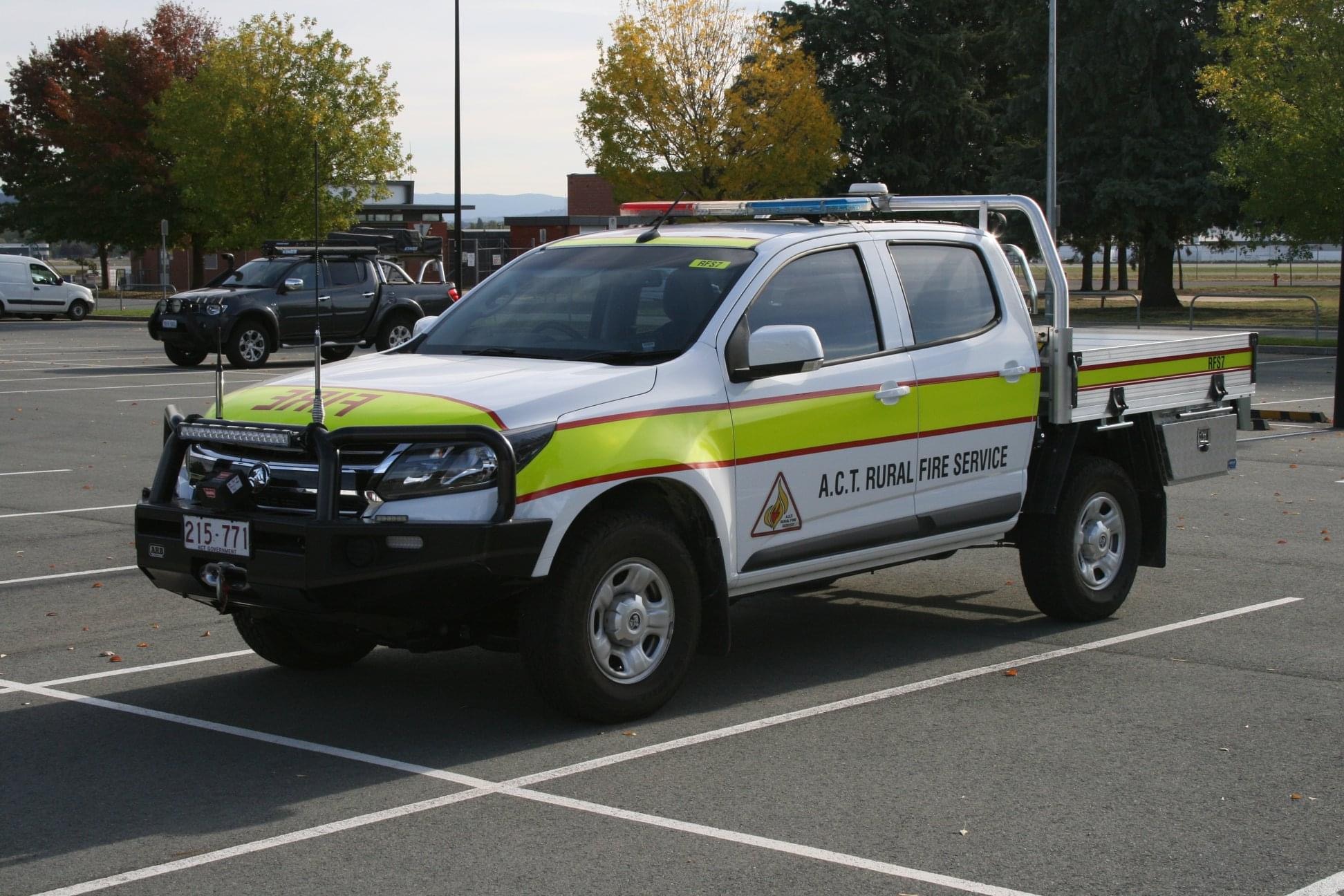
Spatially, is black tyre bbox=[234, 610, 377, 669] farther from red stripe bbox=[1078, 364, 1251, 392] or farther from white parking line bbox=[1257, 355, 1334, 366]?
white parking line bbox=[1257, 355, 1334, 366]

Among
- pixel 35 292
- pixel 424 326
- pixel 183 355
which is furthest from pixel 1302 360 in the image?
pixel 35 292

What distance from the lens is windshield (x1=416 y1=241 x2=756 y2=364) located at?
704 cm

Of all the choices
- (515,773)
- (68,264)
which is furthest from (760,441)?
(68,264)

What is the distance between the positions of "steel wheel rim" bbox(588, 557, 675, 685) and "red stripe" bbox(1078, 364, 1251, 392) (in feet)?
9.80

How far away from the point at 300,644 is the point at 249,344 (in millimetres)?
20924

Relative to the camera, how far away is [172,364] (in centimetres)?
2923

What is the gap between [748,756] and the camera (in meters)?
6.08

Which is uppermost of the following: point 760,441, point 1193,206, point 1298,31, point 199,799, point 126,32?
point 126,32

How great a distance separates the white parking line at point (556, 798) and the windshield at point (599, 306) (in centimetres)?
164

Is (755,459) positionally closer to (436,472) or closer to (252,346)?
(436,472)

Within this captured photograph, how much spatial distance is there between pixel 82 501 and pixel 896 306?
7.62 meters

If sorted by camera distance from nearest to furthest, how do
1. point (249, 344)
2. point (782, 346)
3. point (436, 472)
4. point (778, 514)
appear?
1. point (436, 472)
2. point (782, 346)
3. point (778, 514)
4. point (249, 344)

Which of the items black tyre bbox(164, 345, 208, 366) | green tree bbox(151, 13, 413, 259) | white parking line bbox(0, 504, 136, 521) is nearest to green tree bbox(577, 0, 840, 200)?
green tree bbox(151, 13, 413, 259)

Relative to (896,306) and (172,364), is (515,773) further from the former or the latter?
(172,364)
